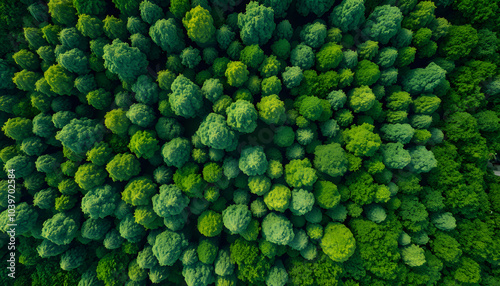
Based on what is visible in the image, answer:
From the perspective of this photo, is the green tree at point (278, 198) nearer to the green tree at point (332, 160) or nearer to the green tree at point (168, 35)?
the green tree at point (332, 160)

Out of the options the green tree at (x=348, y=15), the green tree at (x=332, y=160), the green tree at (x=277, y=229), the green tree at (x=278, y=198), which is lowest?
the green tree at (x=277, y=229)

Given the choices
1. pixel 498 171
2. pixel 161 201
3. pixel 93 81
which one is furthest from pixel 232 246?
pixel 498 171

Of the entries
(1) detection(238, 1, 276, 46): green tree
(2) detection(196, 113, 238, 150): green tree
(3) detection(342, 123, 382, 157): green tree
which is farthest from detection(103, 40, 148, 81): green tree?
(3) detection(342, 123, 382, 157): green tree

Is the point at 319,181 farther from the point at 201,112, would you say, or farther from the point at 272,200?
the point at 201,112

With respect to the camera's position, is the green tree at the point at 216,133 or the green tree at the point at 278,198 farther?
the green tree at the point at 278,198

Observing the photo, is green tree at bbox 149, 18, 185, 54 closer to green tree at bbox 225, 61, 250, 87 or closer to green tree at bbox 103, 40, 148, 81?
green tree at bbox 103, 40, 148, 81

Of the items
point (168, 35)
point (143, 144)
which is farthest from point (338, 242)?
point (168, 35)

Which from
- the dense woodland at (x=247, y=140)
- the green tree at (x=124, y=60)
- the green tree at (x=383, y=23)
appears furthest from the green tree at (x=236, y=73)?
the green tree at (x=383, y=23)

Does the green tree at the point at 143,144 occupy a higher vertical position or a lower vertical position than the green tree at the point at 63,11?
lower

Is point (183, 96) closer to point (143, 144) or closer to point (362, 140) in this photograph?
point (143, 144)
